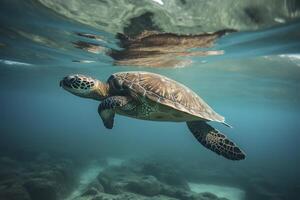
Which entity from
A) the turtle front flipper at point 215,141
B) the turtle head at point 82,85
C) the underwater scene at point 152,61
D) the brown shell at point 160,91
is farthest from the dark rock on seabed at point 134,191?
the brown shell at point 160,91

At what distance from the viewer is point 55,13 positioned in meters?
10.4

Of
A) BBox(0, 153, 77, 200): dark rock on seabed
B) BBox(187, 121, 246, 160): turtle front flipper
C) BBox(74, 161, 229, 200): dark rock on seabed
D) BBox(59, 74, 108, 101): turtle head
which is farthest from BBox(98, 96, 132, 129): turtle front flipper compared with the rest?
BBox(0, 153, 77, 200): dark rock on seabed

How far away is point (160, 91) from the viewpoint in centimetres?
711

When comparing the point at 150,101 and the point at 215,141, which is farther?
the point at 215,141

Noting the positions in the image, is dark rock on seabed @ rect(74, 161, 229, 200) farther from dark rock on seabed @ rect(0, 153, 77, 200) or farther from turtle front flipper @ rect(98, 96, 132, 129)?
turtle front flipper @ rect(98, 96, 132, 129)

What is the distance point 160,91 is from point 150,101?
18.8 inches

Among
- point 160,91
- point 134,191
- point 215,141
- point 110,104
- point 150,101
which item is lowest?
point 134,191

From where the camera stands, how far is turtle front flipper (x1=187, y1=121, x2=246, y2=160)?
6586 mm

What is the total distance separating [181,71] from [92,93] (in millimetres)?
16310

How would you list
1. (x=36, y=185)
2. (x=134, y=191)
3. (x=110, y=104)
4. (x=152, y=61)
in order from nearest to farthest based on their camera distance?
(x=110, y=104)
(x=36, y=185)
(x=134, y=191)
(x=152, y=61)

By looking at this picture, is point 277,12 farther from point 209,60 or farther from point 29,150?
point 29,150

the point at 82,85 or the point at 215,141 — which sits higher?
the point at 82,85

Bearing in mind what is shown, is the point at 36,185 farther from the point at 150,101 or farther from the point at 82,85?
the point at 150,101

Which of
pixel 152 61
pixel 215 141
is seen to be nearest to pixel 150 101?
pixel 215 141
